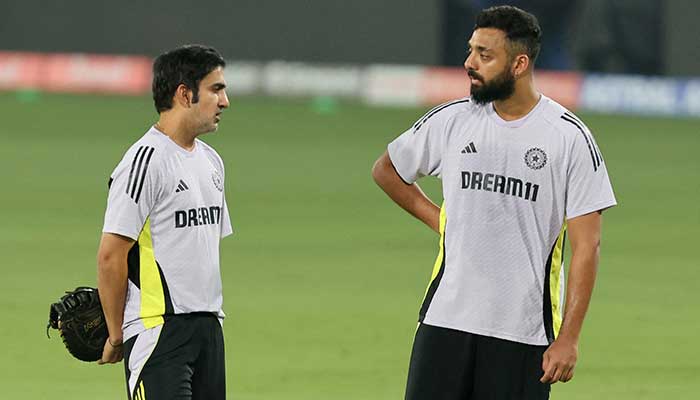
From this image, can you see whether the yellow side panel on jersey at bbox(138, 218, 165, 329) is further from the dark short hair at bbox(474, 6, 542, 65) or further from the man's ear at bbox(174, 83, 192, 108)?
the dark short hair at bbox(474, 6, 542, 65)

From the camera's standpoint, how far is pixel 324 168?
70.4 ft

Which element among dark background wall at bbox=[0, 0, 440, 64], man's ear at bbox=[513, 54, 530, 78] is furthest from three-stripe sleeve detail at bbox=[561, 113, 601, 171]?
dark background wall at bbox=[0, 0, 440, 64]

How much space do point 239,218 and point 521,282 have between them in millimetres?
10606

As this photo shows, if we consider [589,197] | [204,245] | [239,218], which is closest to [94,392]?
[204,245]

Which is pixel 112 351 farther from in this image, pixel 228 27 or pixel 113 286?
pixel 228 27

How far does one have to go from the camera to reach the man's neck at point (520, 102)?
19.6 ft

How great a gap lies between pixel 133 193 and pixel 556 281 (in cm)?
159

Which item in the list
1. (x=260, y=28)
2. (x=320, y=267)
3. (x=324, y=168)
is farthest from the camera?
(x=260, y=28)

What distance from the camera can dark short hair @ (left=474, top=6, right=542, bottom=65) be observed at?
235 inches

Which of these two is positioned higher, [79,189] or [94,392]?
[79,189]

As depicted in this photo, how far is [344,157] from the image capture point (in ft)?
74.9

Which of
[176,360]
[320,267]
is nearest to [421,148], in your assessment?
[176,360]

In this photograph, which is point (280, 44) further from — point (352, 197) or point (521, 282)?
point (521, 282)

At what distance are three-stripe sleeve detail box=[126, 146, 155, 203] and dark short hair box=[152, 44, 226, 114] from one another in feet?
0.80
